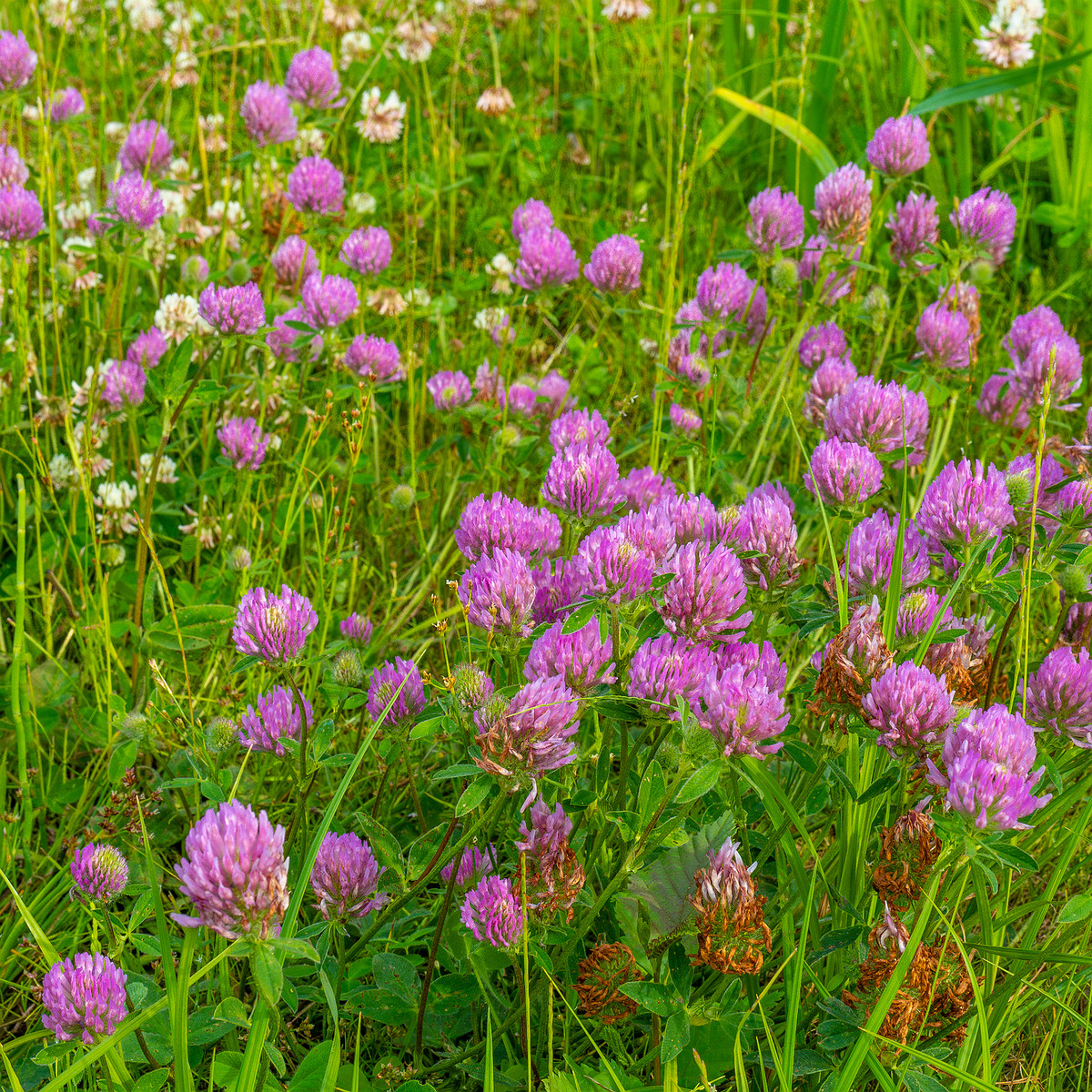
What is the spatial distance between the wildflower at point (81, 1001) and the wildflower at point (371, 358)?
1.49 meters

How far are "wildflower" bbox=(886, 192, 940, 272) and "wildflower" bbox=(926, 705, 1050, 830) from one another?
1.62m

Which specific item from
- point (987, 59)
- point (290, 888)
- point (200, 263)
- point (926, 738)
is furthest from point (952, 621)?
point (987, 59)

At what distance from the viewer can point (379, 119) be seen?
12.1 ft

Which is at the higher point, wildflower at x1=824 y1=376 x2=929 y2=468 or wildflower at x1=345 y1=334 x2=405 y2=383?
wildflower at x1=345 y1=334 x2=405 y2=383

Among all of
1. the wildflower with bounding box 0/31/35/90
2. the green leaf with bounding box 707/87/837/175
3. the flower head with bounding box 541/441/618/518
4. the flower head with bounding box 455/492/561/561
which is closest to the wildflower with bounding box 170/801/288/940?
the flower head with bounding box 455/492/561/561

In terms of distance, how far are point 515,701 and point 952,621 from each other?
79cm

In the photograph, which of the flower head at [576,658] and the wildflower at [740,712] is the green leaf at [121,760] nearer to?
the flower head at [576,658]

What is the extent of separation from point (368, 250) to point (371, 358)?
42 centimetres

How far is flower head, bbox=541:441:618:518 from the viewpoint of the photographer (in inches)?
65.5

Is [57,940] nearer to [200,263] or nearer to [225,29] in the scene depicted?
[200,263]

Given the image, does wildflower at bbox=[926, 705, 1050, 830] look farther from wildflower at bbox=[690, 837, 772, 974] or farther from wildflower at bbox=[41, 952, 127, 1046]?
wildflower at bbox=[41, 952, 127, 1046]

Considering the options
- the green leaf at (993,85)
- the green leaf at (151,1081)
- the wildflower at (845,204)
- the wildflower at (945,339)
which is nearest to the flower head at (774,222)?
the wildflower at (845,204)

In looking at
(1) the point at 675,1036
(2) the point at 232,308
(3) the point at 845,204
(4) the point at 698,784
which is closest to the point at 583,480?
(4) the point at 698,784

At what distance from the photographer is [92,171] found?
3.35 metres
